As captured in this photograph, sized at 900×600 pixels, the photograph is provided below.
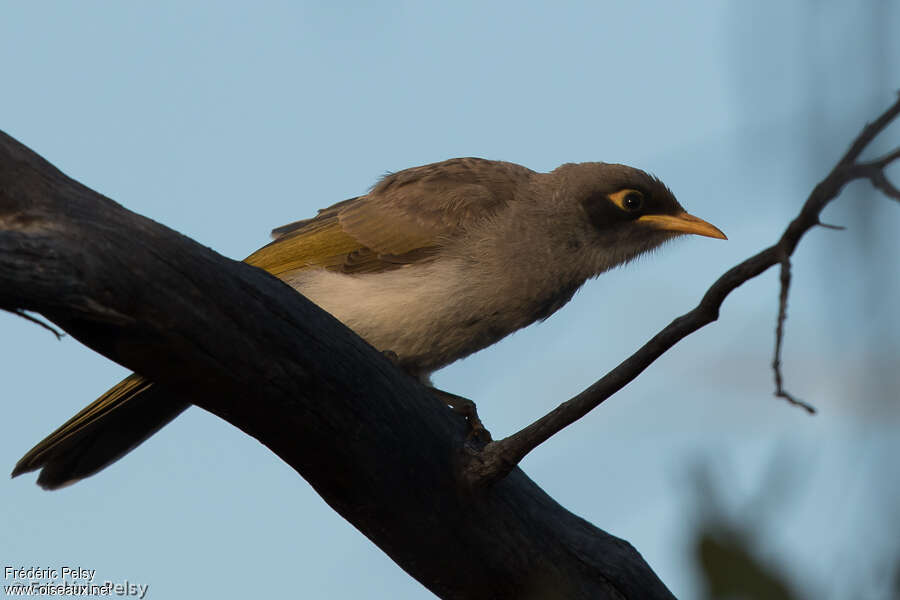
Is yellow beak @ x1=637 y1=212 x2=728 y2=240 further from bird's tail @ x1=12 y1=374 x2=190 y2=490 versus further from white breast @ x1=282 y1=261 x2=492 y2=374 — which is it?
bird's tail @ x1=12 y1=374 x2=190 y2=490

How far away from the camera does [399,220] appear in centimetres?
664

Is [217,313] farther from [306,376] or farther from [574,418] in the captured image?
[574,418]

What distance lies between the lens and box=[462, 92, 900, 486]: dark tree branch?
7.43ft

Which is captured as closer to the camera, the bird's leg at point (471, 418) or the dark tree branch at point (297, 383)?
the dark tree branch at point (297, 383)

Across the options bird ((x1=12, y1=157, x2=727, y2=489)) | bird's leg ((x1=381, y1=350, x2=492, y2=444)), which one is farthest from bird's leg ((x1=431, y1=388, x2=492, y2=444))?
bird ((x1=12, y1=157, x2=727, y2=489))

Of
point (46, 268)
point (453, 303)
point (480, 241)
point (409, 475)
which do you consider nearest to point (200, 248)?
point (46, 268)

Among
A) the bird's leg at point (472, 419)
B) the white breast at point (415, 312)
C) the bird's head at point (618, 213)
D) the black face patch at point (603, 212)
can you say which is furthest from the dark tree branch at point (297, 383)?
the black face patch at point (603, 212)

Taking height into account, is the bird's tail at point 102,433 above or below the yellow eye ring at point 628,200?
below

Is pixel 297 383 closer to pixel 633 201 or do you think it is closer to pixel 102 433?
pixel 102 433

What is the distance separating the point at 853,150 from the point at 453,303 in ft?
12.4

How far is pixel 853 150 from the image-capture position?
7.55 ft

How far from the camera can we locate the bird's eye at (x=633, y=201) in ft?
22.4

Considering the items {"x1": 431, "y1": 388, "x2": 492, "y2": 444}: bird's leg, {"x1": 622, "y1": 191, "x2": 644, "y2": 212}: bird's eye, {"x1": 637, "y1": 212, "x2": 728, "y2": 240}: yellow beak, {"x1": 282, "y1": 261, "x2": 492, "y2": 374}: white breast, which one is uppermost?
{"x1": 622, "y1": 191, "x2": 644, "y2": 212}: bird's eye

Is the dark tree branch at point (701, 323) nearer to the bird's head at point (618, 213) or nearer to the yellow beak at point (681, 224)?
the bird's head at point (618, 213)
